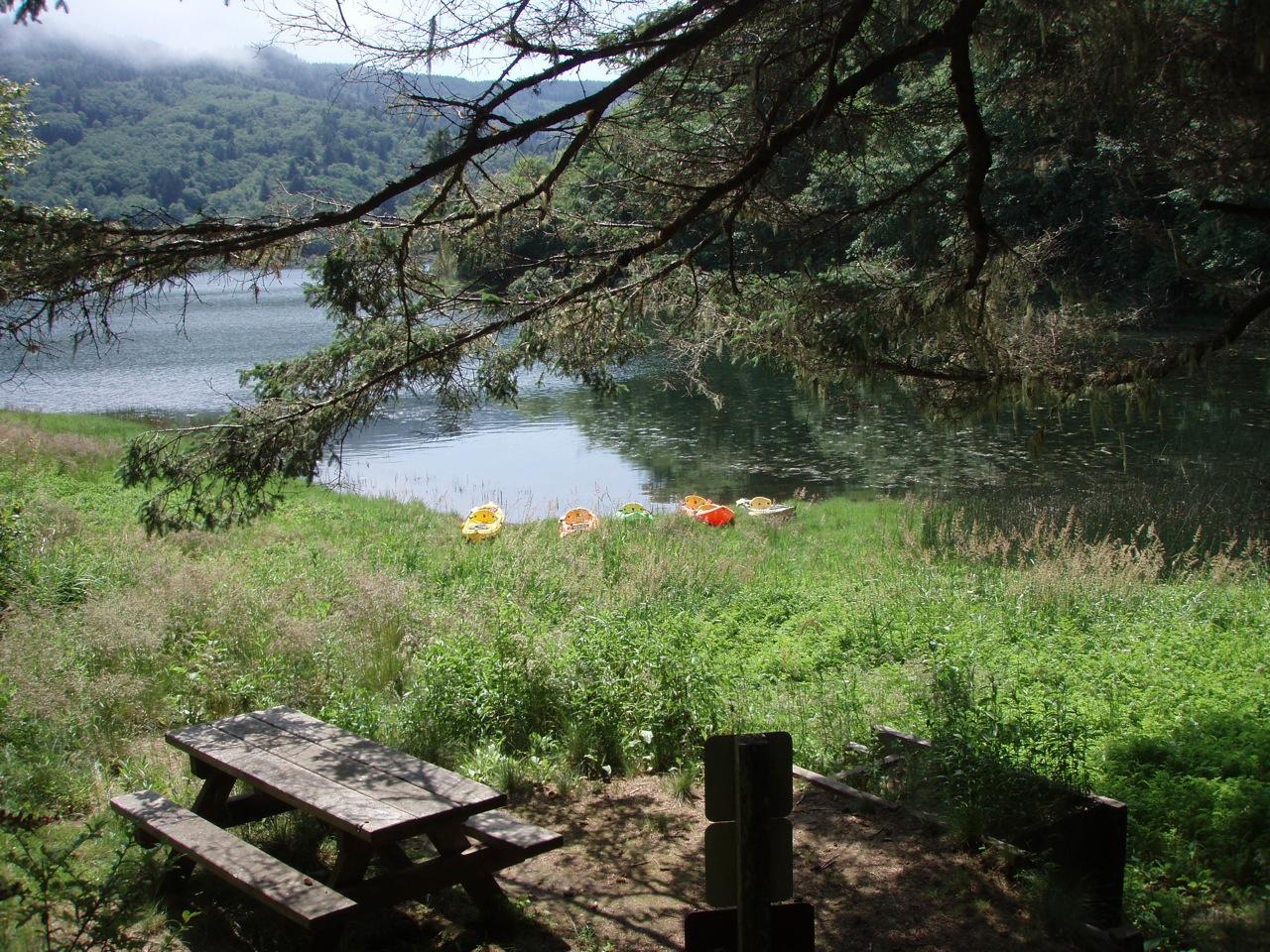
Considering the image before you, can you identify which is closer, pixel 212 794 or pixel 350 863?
pixel 350 863

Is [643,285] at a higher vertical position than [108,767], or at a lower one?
higher

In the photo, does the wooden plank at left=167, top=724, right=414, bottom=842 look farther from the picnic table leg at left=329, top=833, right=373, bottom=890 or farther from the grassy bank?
the grassy bank

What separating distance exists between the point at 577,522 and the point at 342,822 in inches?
426

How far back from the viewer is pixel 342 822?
371cm

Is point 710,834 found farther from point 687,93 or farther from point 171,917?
point 687,93

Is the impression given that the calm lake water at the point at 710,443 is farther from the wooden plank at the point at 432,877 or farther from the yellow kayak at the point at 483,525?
the wooden plank at the point at 432,877

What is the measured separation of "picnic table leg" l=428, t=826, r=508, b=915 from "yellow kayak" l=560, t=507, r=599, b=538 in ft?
31.1

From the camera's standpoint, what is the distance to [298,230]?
5.25 metres

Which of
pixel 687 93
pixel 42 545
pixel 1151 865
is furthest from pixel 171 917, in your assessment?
pixel 42 545

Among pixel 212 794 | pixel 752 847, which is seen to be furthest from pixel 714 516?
pixel 752 847

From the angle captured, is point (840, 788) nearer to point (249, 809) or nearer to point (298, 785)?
point (298, 785)

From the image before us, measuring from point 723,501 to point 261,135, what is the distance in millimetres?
36284

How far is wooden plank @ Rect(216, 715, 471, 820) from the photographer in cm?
388

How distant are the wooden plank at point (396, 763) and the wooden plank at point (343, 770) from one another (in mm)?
31
